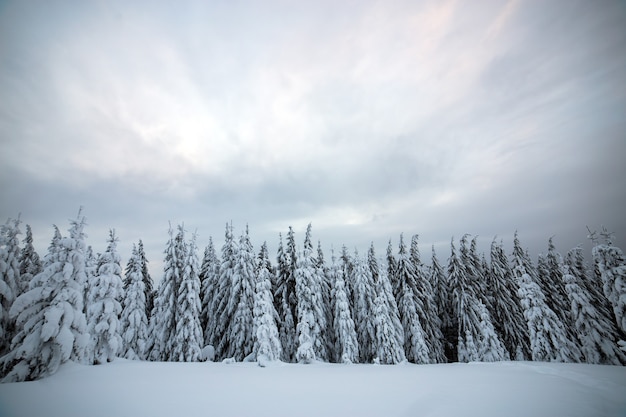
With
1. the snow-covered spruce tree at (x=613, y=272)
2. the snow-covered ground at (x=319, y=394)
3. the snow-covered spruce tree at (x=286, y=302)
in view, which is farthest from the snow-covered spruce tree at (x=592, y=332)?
the snow-covered spruce tree at (x=286, y=302)

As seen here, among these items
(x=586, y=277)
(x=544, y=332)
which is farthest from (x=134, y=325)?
(x=586, y=277)

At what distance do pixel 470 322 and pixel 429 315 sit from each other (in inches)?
184

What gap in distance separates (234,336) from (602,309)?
42365mm

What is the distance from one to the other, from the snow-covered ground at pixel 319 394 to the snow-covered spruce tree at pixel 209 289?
18617 mm

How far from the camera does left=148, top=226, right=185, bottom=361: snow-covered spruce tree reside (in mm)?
27547

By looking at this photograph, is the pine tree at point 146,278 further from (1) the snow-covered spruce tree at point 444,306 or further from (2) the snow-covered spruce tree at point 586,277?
(2) the snow-covered spruce tree at point 586,277

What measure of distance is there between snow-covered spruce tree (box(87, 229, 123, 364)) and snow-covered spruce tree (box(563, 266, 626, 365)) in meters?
39.5

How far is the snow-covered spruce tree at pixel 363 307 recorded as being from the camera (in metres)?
32.8

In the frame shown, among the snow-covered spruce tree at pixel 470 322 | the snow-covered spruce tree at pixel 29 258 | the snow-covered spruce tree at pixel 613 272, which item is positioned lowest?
the snow-covered spruce tree at pixel 470 322

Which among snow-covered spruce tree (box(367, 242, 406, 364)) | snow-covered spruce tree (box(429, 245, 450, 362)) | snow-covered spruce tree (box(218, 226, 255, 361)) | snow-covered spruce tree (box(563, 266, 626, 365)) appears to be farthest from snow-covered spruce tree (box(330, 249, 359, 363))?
snow-covered spruce tree (box(563, 266, 626, 365))

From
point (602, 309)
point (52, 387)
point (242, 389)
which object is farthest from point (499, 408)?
point (602, 309)

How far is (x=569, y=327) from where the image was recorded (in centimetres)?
3384

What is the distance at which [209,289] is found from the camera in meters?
34.7

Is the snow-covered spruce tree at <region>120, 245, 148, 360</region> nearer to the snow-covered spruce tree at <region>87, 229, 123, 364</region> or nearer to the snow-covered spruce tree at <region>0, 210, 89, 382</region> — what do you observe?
the snow-covered spruce tree at <region>87, 229, 123, 364</region>
